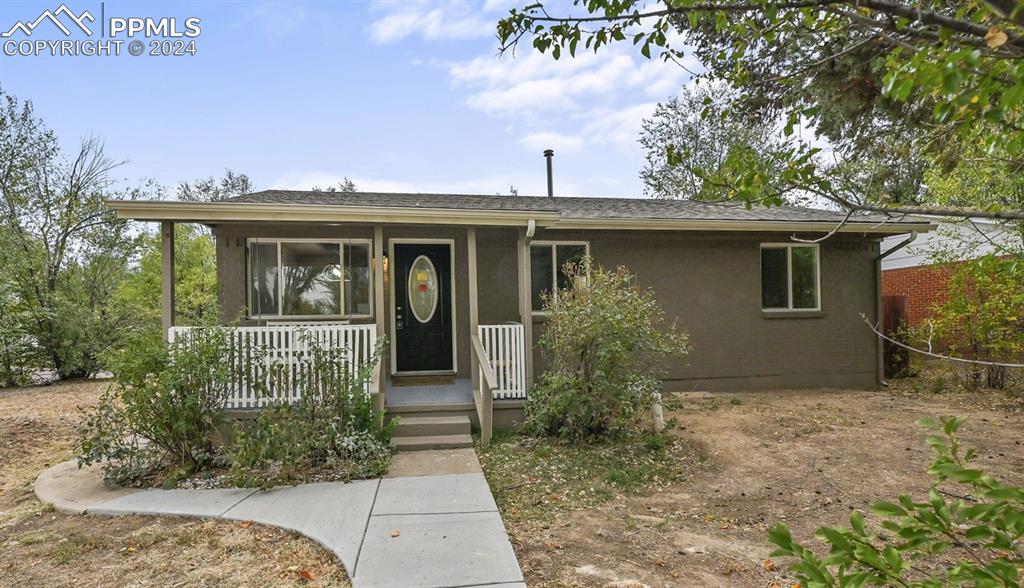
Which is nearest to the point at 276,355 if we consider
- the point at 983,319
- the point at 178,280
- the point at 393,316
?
the point at 393,316

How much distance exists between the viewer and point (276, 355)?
19.7 ft

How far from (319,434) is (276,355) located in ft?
4.30

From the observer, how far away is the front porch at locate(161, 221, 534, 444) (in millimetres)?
6078

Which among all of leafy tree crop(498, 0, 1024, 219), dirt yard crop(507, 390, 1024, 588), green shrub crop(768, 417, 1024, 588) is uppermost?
leafy tree crop(498, 0, 1024, 219)

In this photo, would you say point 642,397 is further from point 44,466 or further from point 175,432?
point 44,466

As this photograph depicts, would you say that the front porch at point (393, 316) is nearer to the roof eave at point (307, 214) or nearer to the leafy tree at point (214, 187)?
the roof eave at point (307, 214)

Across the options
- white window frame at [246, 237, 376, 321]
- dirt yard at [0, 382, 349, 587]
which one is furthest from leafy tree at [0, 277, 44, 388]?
dirt yard at [0, 382, 349, 587]

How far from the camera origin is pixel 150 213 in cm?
596

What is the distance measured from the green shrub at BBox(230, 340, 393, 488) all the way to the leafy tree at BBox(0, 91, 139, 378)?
9.64m

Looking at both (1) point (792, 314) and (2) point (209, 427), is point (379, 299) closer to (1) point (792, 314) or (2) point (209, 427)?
(2) point (209, 427)

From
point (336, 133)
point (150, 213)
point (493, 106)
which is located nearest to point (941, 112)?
point (150, 213)

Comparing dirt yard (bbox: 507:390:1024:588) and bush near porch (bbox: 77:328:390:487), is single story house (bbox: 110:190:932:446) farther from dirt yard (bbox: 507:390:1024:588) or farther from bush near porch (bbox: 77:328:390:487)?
dirt yard (bbox: 507:390:1024:588)

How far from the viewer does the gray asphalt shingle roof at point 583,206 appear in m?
8.77

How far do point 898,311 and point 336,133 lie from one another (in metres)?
18.6
